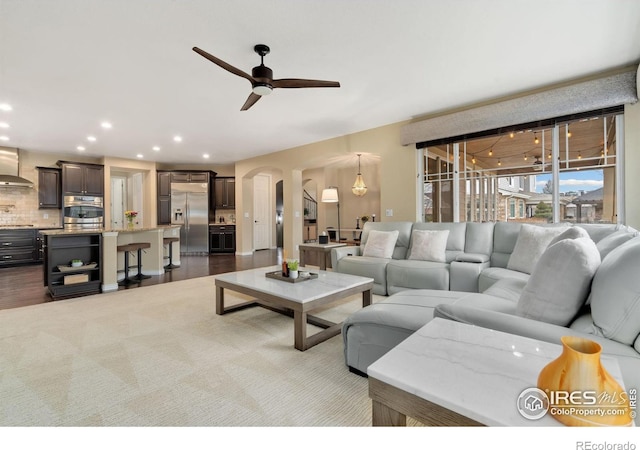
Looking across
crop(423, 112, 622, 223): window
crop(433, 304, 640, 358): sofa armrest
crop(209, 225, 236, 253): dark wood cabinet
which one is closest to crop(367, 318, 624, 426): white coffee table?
crop(433, 304, 640, 358): sofa armrest

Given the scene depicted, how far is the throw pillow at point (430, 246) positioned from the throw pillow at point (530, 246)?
80cm

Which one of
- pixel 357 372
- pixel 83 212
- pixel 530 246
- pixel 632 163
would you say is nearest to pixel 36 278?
pixel 83 212

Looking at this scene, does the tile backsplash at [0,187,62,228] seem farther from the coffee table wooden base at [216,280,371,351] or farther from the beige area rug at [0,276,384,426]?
the coffee table wooden base at [216,280,371,351]

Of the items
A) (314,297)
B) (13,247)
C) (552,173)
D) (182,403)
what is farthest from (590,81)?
(13,247)

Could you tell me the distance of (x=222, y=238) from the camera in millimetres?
8766

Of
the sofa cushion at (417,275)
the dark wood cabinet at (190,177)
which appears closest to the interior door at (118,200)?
the dark wood cabinet at (190,177)

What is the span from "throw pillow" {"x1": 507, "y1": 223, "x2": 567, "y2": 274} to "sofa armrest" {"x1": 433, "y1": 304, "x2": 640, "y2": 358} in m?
1.98

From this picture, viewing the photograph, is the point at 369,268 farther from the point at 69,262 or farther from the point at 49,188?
the point at 49,188

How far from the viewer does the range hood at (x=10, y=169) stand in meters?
6.24

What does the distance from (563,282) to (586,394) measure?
2.78ft

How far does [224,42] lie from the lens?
271cm

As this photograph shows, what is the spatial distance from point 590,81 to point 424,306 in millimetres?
3525

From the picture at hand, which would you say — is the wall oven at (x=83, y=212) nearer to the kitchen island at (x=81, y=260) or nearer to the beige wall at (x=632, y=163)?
the kitchen island at (x=81, y=260)

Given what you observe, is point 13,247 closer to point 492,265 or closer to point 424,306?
point 424,306
